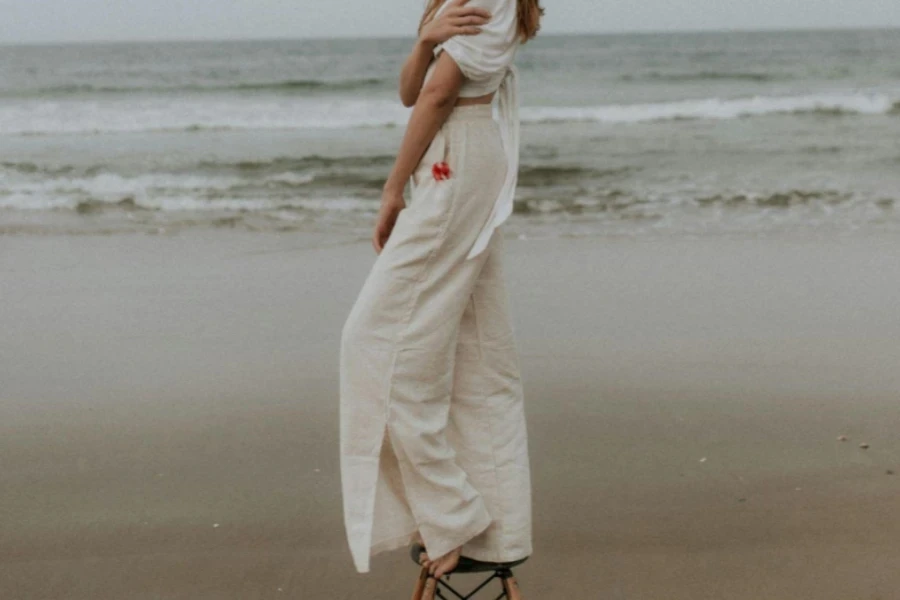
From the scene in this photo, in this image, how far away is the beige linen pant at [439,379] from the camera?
86.7 inches

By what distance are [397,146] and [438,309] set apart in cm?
1309

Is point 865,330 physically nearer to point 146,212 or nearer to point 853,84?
point 146,212

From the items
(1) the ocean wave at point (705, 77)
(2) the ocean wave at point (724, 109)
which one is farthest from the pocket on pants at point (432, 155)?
(1) the ocean wave at point (705, 77)

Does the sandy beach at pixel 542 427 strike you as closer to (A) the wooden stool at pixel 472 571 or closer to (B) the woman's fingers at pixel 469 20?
(A) the wooden stool at pixel 472 571

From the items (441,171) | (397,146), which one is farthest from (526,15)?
(397,146)

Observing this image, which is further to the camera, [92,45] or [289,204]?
[92,45]

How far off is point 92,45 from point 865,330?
46.4 m

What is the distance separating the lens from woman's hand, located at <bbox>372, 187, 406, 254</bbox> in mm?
2246

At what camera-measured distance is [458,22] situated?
6.95 ft

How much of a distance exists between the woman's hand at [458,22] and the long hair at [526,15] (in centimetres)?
10

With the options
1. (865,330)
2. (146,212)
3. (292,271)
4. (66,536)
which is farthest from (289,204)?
(66,536)

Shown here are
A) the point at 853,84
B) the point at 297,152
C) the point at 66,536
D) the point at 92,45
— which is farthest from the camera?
the point at 92,45

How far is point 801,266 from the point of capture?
21.0 ft

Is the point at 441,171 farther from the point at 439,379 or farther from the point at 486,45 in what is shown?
the point at 439,379
